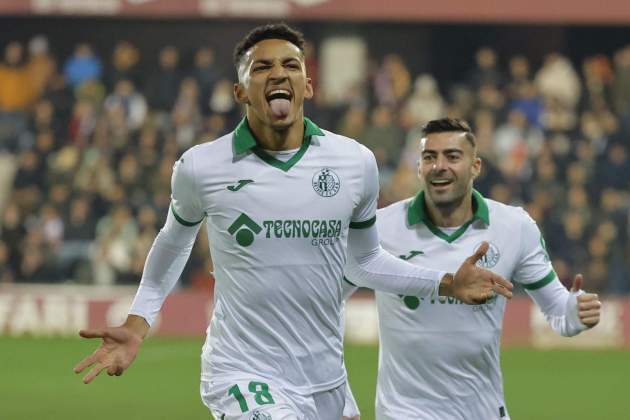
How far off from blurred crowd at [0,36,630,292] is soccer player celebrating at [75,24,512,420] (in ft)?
36.8

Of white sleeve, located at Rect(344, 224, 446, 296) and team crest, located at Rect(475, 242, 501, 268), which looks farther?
team crest, located at Rect(475, 242, 501, 268)

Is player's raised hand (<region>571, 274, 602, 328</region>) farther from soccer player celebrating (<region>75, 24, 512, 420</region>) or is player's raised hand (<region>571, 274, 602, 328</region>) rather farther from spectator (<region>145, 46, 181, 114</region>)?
spectator (<region>145, 46, 181, 114</region>)

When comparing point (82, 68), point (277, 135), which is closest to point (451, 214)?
point (277, 135)

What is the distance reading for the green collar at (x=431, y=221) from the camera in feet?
20.8

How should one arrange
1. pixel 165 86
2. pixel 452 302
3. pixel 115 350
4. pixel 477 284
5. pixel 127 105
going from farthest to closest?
pixel 165 86
pixel 127 105
pixel 452 302
pixel 477 284
pixel 115 350

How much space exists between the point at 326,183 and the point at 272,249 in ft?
1.13

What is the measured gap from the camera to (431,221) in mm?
6375

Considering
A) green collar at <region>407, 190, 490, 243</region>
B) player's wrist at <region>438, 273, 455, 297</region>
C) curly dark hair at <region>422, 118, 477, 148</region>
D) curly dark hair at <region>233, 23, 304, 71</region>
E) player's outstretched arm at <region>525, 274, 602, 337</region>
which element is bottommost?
player's outstretched arm at <region>525, 274, 602, 337</region>

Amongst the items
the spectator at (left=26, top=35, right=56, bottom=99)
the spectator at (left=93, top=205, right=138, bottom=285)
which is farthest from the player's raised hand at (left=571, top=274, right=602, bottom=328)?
the spectator at (left=26, top=35, right=56, bottom=99)

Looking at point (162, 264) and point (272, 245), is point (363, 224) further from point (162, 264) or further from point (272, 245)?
point (162, 264)

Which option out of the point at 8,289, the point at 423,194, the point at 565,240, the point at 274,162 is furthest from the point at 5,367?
the point at 274,162

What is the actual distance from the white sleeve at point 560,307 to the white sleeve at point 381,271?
906 millimetres

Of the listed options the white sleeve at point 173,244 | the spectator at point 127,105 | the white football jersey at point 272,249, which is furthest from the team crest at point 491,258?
the spectator at point 127,105

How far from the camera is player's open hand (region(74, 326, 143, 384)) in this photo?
16.3 feet
